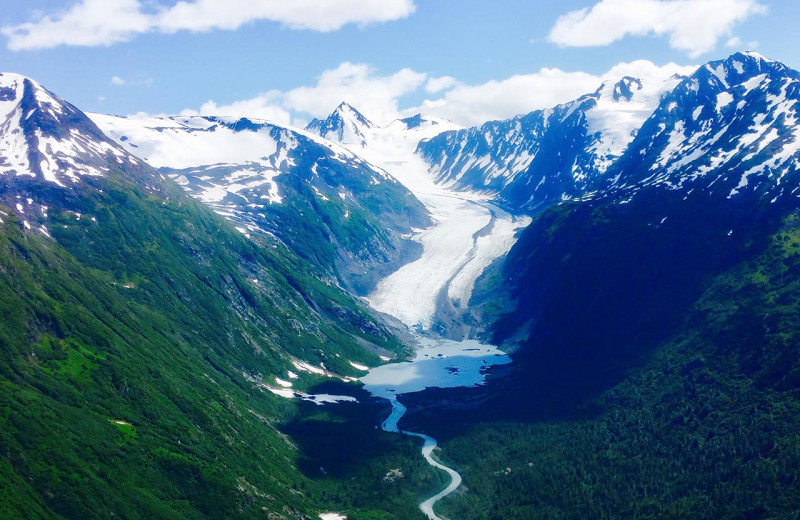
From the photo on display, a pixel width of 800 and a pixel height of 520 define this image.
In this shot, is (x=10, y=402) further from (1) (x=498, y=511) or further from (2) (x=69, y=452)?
(1) (x=498, y=511)

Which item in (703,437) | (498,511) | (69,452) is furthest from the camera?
(703,437)

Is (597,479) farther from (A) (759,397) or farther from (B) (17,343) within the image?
(B) (17,343)

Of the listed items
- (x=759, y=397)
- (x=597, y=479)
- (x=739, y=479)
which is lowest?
(x=597, y=479)

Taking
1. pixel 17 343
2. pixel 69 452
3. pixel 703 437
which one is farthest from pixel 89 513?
pixel 703 437

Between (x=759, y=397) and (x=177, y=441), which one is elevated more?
(x=759, y=397)

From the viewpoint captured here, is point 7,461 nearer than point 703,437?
Yes

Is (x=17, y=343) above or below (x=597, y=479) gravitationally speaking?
above

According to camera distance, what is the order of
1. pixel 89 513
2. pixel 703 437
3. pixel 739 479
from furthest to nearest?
pixel 703 437 < pixel 739 479 < pixel 89 513

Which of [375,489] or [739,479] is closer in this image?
[739,479]

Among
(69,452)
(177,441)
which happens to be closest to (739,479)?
(177,441)
